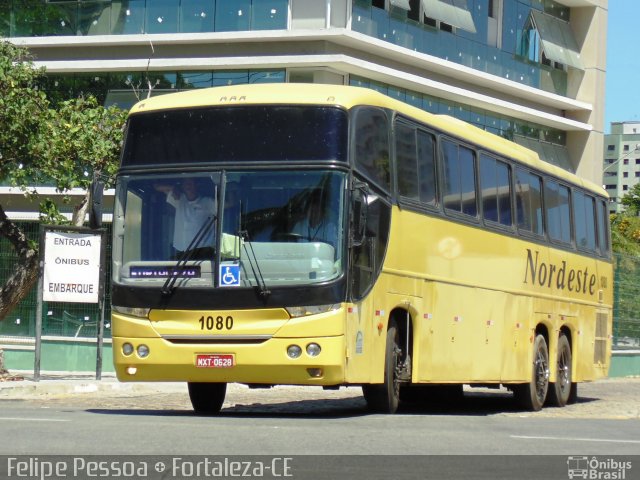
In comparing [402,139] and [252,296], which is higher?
[402,139]

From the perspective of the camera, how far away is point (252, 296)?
15.3m

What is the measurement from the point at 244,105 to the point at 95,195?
6.43ft

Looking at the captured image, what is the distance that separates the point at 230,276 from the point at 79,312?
16818 millimetres

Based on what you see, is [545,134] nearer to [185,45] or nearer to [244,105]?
[185,45]

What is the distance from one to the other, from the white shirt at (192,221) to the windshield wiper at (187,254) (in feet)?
0.07

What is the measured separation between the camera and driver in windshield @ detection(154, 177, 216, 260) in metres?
15.5

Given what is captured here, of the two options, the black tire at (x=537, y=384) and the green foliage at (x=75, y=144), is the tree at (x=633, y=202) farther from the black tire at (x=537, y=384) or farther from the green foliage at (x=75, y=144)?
the black tire at (x=537, y=384)

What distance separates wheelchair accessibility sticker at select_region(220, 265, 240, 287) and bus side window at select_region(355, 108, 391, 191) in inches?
69.0

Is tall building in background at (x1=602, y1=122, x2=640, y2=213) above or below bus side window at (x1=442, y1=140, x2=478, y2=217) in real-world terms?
above

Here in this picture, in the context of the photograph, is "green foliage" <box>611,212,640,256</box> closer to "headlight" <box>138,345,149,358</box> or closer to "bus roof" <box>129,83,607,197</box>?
"bus roof" <box>129,83,607,197</box>

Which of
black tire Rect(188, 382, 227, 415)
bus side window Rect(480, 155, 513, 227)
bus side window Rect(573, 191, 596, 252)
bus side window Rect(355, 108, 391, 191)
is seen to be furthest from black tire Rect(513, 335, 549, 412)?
bus side window Rect(355, 108, 391, 191)

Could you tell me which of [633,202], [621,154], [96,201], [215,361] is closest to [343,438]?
[215,361]

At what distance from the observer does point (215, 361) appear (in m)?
15.3
